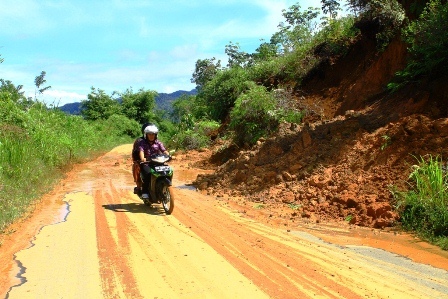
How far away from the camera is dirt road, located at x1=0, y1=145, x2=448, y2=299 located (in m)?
4.79

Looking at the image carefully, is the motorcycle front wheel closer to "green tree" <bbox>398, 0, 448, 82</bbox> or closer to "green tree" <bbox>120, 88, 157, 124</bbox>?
"green tree" <bbox>398, 0, 448, 82</bbox>

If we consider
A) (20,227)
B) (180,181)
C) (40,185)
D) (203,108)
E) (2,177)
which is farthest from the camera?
(203,108)

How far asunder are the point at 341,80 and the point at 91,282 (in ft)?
58.3

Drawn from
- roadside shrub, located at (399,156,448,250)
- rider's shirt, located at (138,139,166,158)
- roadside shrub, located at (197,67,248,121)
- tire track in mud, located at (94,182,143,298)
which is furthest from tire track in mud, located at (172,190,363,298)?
roadside shrub, located at (197,67,248,121)

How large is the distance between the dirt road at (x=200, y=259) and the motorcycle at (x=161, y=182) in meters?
0.25

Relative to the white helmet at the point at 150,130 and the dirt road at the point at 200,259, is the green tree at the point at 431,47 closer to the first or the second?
the dirt road at the point at 200,259

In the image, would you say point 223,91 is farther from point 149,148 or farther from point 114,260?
point 114,260

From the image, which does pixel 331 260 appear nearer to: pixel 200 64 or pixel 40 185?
pixel 40 185

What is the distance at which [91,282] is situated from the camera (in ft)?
16.1

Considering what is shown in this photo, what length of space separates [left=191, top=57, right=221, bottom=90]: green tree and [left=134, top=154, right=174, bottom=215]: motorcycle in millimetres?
38589

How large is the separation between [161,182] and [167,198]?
0.36 meters

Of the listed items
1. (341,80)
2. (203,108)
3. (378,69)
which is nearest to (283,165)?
(378,69)

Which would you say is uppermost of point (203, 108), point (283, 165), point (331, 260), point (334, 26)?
point (334, 26)

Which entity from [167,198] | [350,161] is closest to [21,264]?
[167,198]
